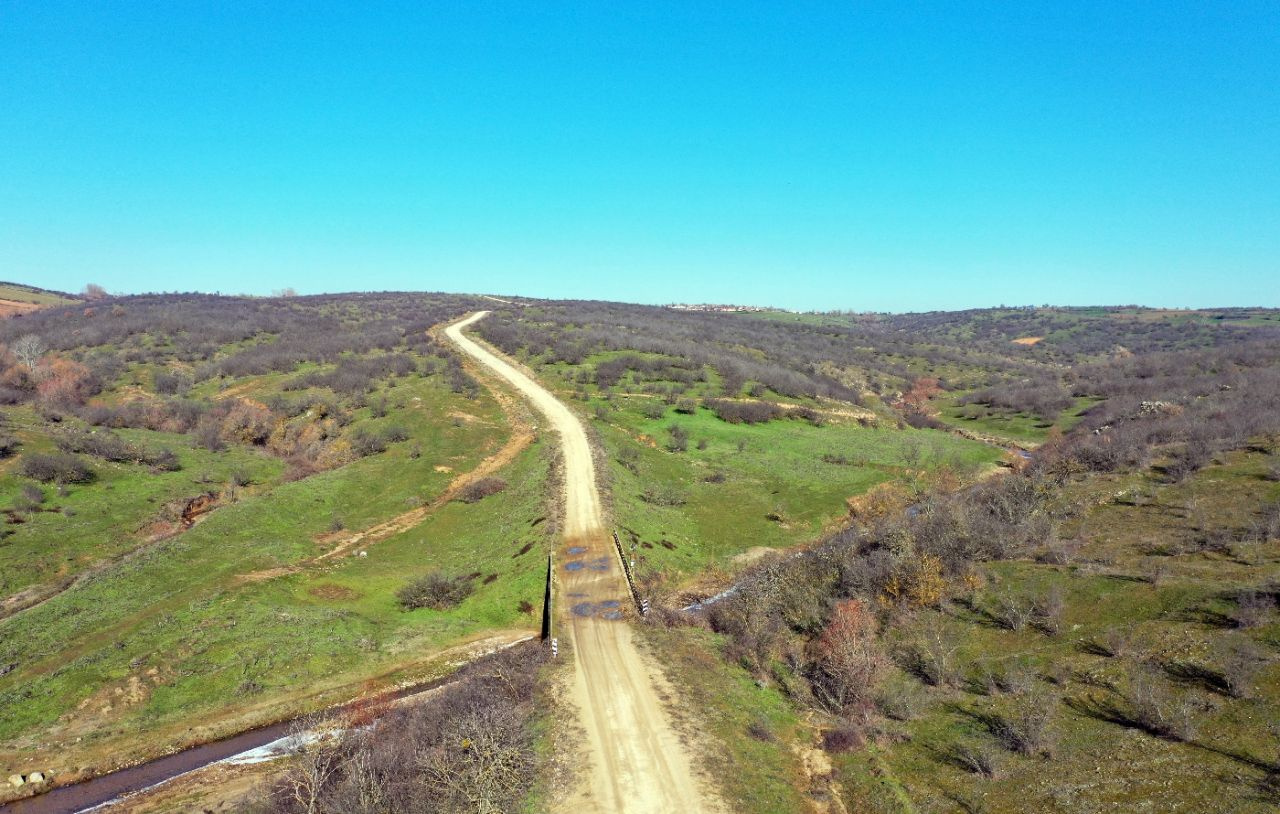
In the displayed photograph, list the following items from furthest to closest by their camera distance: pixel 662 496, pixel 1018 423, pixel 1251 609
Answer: pixel 1018 423, pixel 662 496, pixel 1251 609

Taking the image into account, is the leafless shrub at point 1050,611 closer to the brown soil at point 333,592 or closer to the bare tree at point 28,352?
the brown soil at point 333,592

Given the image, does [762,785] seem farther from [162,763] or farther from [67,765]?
[67,765]

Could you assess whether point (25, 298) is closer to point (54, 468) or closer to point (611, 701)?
point (54, 468)

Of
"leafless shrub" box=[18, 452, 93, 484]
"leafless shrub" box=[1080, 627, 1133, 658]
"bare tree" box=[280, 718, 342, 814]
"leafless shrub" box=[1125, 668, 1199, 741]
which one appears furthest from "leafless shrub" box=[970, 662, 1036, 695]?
"leafless shrub" box=[18, 452, 93, 484]

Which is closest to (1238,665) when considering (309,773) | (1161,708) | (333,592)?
(1161,708)

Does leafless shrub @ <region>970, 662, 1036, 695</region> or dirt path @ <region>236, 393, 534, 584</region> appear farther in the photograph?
dirt path @ <region>236, 393, 534, 584</region>

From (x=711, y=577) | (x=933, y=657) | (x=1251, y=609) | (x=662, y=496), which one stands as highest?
(x=1251, y=609)

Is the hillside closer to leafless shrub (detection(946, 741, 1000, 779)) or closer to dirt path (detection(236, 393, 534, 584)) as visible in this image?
leafless shrub (detection(946, 741, 1000, 779))
